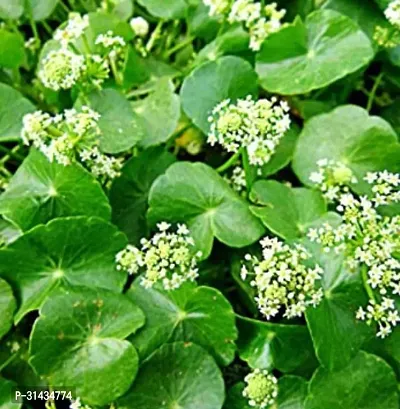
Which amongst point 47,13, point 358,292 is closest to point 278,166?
point 358,292

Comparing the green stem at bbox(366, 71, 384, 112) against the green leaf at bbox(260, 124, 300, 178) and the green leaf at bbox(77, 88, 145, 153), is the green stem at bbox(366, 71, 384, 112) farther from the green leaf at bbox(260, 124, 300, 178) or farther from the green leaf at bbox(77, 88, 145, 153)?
the green leaf at bbox(77, 88, 145, 153)

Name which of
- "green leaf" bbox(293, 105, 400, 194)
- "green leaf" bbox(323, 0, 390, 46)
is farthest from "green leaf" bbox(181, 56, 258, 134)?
"green leaf" bbox(323, 0, 390, 46)

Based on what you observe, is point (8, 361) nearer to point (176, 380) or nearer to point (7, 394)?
point (7, 394)

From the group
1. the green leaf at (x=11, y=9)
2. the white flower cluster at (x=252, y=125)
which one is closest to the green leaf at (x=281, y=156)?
the white flower cluster at (x=252, y=125)

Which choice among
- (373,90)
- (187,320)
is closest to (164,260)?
(187,320)

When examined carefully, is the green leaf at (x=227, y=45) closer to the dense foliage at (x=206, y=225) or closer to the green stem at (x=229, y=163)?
the dense foliage at (x=206, y=225)

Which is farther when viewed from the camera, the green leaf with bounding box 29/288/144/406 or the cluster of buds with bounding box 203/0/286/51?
the cluster of buds with bounding box 203/0/286/51

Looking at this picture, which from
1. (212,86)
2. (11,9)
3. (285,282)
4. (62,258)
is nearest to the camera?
(285,282)
